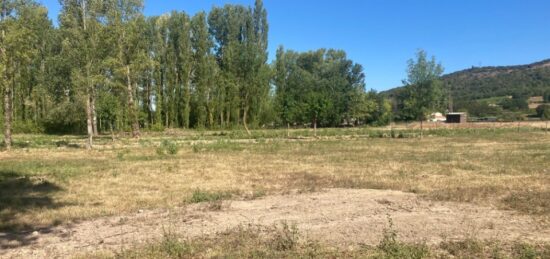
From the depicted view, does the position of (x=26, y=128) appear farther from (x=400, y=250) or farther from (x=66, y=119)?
(x=400, y=250)

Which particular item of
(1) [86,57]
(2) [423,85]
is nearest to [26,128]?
(1) [86,57]

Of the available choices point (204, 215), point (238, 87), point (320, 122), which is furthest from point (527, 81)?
point (204, 215)

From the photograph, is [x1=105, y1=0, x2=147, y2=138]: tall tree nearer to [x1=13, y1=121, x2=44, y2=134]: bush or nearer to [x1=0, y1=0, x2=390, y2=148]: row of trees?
[x1=0, y1=0, x2=390, y2=148]: row of trees

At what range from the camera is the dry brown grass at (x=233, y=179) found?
8734 mm

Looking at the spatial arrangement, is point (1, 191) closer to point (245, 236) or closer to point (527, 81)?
point (245, 236)

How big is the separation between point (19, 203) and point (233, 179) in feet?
18.0

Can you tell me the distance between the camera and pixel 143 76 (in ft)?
165

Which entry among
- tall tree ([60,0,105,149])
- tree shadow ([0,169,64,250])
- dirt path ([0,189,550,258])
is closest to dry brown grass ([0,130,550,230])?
tree shadow ([0,169,64,250])

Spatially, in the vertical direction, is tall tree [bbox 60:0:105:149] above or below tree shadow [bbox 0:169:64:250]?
above

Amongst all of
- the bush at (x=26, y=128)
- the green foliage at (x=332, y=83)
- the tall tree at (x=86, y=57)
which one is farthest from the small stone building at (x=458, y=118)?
the bush at (x=26, y=128)

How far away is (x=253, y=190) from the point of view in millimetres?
10469

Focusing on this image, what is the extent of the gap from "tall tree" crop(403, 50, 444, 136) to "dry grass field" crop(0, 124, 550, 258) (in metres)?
15.9

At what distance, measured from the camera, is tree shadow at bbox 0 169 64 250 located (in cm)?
633

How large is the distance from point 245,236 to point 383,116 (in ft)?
241
